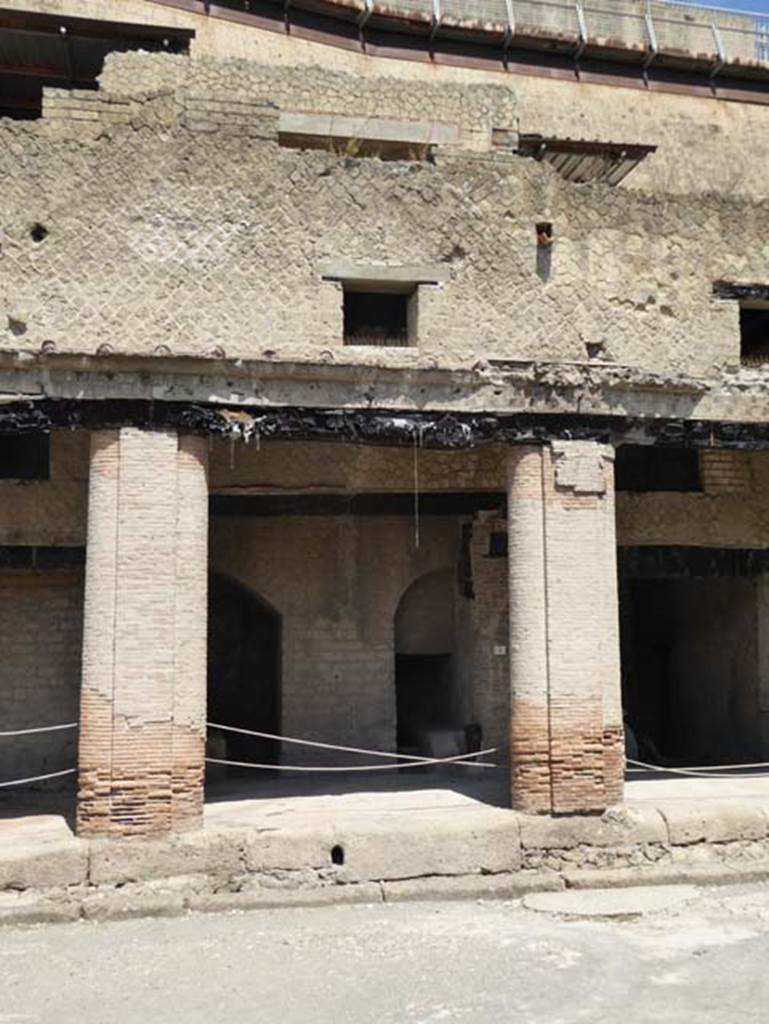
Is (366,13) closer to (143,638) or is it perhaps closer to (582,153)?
(582,153)

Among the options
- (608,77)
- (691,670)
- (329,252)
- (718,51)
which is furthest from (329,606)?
(718,51)

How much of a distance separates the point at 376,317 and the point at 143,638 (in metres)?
4.31

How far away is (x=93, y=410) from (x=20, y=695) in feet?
14.5

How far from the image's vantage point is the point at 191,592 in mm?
9727

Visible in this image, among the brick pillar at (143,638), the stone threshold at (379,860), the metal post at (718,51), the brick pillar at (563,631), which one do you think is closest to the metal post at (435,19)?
the metal post at (718,51)

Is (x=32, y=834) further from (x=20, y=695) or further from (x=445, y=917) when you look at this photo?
(x=445, y=917)

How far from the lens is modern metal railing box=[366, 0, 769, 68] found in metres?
21.3

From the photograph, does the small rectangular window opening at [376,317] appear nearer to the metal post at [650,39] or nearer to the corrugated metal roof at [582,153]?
the corrugated metal roof at [582,153]

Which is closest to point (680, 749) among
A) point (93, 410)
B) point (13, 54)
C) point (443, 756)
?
point (443, 756)

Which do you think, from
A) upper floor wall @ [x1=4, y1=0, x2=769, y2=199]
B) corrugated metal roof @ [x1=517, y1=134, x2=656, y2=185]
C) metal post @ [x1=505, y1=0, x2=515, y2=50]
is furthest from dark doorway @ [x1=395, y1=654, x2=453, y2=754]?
metal post @ [x1=505, y1=0, x2=515, y2=50]

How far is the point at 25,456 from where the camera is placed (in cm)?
1266

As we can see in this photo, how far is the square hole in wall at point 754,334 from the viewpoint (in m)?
12.7

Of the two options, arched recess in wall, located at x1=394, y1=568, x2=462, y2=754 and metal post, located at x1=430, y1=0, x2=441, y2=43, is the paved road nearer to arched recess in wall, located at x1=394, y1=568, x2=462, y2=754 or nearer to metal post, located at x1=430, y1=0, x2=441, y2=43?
arched recess in wall, located at x1=394, y1=568, x2=462, y2=754

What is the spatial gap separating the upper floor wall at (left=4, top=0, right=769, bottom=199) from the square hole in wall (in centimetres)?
571
